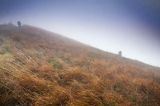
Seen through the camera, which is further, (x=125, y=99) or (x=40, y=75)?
(x=40, y=75)

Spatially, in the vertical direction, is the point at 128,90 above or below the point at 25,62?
below

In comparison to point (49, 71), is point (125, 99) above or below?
below

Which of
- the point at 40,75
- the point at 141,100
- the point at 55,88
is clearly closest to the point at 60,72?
the point at 40,75

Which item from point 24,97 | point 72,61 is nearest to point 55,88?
point 24,97

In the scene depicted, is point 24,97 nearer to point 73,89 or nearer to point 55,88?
point 55,88

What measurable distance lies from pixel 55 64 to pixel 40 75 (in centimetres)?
232

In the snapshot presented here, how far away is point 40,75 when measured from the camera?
794cm

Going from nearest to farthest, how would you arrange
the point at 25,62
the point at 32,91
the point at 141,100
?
the point at 32,91
the point at 141,100
the point at 25,62

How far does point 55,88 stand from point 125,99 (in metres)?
2.75

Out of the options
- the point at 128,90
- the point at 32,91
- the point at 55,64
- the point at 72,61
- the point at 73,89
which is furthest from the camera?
the point at 72,61

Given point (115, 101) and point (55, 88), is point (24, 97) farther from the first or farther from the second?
point (115, 101)

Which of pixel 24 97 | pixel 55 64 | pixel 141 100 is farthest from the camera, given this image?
pixel 55 64

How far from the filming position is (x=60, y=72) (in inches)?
350

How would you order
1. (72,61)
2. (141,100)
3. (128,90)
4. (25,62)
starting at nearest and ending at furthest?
(141,100) → (128,90) → (25,62) → (72,61)
